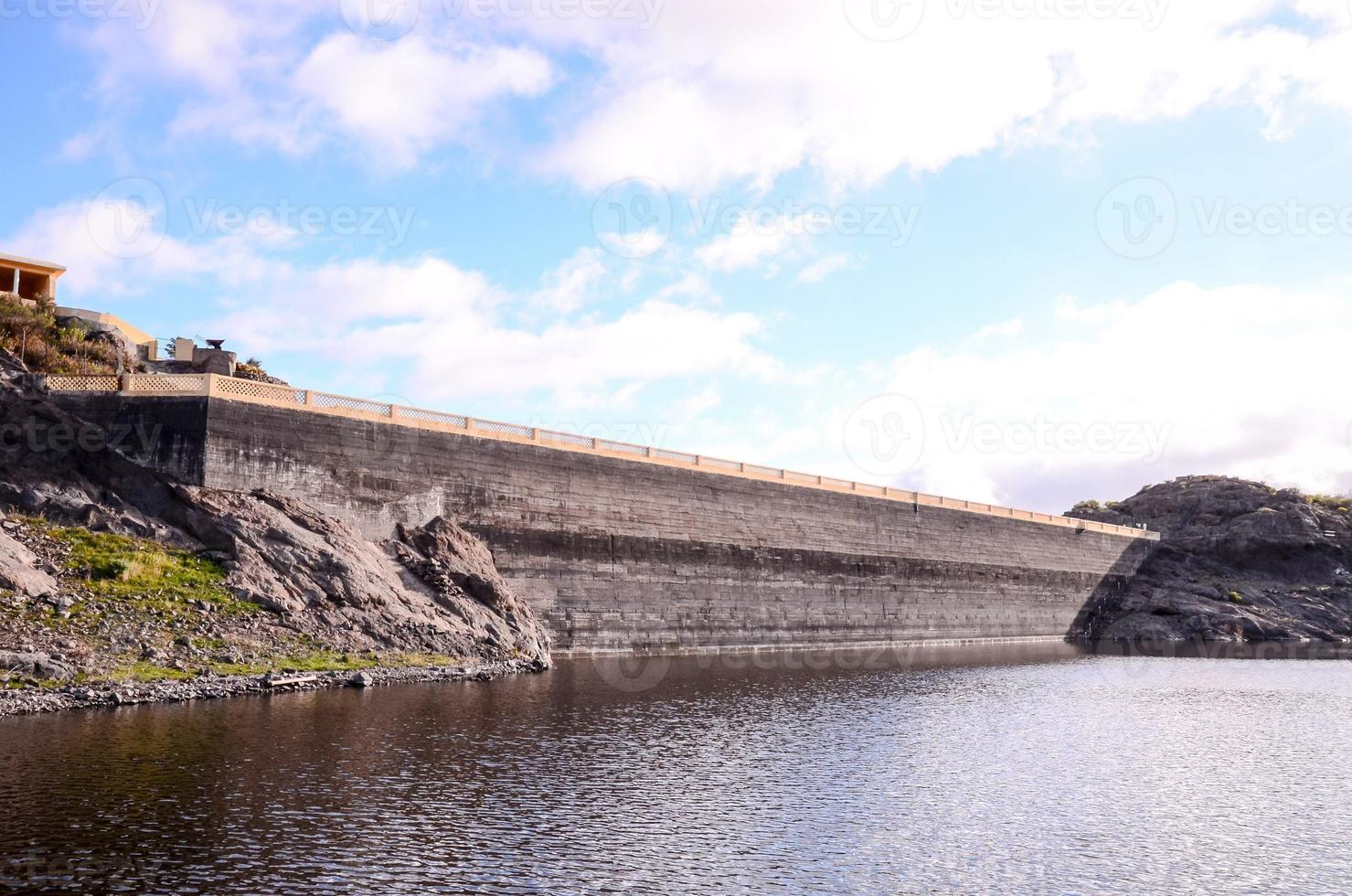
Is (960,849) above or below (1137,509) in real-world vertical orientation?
below

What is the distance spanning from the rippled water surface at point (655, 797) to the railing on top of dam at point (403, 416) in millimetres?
14115

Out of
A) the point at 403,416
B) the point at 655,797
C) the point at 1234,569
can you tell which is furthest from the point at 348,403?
the point at 1234,569

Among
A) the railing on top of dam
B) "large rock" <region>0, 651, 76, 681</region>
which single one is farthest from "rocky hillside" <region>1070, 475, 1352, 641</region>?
"large rock" <region>0, 651, 76, 681</region>

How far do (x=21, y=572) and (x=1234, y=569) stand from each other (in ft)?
293

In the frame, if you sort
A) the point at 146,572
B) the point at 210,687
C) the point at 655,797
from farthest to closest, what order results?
the point at 146,572
the point at 210,687
the point at 655,797

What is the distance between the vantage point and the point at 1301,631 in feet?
258

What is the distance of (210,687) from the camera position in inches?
1064

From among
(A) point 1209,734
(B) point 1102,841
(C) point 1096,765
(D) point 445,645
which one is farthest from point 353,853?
(A) point 1209,734

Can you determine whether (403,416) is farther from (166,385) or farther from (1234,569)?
(1234,569)

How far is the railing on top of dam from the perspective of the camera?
36938 mm

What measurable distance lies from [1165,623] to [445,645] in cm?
6432

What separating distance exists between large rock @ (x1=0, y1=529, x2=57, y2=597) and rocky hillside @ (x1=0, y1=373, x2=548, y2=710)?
0.17ft

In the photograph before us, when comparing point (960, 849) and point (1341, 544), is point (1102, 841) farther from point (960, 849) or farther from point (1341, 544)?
point (1341, 544)

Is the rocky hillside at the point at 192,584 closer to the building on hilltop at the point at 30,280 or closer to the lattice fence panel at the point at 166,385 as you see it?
the lattice fence panel at the point at 166,385
